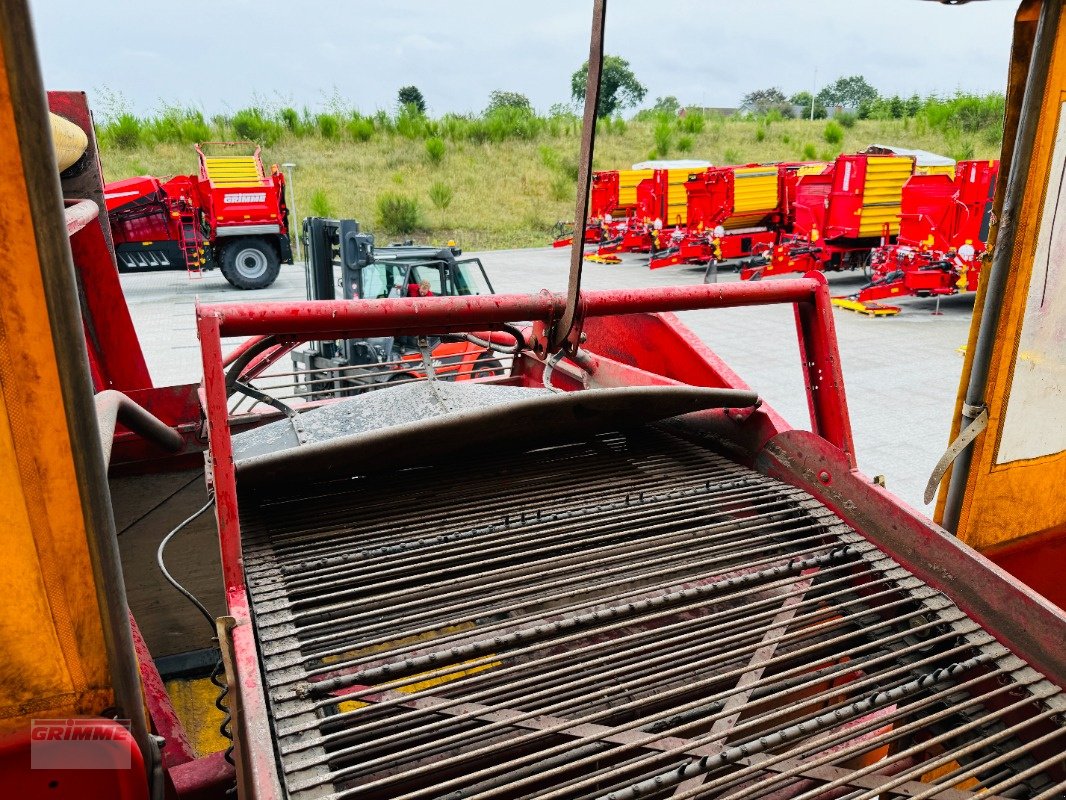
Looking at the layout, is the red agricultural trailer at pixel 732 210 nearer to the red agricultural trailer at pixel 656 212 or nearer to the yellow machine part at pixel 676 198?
the red agricultural trailer at pixel 656 212

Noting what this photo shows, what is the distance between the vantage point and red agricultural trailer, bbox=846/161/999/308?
1017cm

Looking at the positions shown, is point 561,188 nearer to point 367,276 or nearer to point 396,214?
point 396,214

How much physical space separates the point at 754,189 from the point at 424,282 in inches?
387

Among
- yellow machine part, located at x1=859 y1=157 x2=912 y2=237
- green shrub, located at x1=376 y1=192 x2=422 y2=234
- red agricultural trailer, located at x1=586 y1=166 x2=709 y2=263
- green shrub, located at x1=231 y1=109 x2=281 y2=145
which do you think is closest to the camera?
yellow machine part, located at x1=859 y1=157 x2=912 y2=237

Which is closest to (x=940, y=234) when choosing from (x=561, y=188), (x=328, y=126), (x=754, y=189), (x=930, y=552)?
(x=754, y=189)

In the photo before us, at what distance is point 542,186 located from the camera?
2462 centimetres

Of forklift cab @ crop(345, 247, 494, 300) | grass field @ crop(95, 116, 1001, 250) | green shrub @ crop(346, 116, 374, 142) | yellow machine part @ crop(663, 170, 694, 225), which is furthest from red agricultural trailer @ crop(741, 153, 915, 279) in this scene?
green shrub @ crop(346, 116, 374, 142)

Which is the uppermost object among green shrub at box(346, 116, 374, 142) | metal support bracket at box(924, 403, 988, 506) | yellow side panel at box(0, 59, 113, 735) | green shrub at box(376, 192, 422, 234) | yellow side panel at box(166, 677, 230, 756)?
Answer: green shrub at box(346, 116, 374, 142)

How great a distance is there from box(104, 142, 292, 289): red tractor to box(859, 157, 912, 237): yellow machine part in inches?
366

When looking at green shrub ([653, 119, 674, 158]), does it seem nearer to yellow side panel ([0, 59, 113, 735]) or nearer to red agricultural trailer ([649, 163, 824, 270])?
red agricultural trailer ([649, 163, 824, 270])

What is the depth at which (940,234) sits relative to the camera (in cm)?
1057

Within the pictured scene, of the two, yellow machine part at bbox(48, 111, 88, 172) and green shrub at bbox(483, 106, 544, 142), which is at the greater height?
green shrub at bbox(483, 106, 544, 142)

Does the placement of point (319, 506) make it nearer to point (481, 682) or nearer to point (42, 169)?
point (481, 682)

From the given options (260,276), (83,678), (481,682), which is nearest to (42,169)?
(83,678)
